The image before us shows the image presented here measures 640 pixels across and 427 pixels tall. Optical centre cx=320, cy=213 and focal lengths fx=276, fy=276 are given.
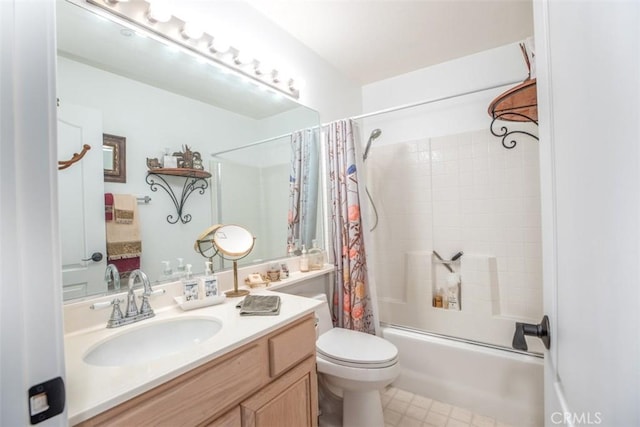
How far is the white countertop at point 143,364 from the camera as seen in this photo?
594 mm

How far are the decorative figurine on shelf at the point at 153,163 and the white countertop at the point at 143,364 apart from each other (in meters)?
0.61

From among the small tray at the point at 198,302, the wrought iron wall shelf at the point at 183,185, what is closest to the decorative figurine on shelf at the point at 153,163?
the wrought iron wall shelf at the point at 183,185

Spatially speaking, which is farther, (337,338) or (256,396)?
(337,338)

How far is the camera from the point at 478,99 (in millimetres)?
2199

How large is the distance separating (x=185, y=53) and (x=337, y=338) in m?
1.74

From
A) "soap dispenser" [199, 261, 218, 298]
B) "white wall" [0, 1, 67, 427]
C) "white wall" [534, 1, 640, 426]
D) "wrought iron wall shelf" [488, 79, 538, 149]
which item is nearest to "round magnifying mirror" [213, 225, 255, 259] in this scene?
"soap dispenser" [199, 261, 218, 298]

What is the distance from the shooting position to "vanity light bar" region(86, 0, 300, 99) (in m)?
1.14

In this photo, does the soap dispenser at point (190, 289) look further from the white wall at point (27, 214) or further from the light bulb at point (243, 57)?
the light bulb at point (243, 57)

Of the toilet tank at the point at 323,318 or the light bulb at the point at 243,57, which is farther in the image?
the toilet tank at the point at 323,318

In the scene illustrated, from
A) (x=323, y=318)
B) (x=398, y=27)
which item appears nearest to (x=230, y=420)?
(x=323, y=318)

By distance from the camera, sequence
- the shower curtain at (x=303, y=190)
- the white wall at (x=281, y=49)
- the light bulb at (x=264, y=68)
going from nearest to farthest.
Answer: the white wall at (x=281, y=49), the light bulb at (x=264, y=68), the shower curtain at (x=303, y=190)

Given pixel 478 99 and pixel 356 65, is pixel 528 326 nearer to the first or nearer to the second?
pixel 478 99

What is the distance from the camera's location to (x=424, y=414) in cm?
169

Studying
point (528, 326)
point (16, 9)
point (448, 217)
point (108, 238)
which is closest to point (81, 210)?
point (108, 238)
